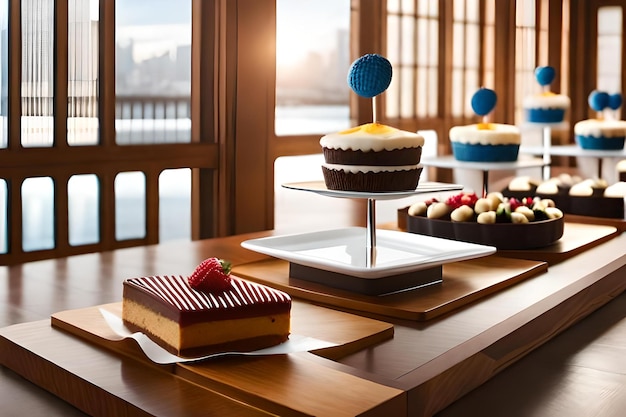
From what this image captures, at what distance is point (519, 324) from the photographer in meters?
1.02

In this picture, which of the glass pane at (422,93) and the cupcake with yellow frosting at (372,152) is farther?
the glass pane at (422,93)

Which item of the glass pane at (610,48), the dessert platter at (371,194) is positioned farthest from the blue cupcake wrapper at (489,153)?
the glass pane at (610,48)

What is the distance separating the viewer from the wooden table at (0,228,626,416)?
2.50ft

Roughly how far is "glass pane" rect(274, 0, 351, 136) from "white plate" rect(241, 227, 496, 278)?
4.65 ft

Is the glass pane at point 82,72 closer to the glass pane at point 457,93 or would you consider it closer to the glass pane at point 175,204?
the glass pane at point 175,204

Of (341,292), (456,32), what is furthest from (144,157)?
(456,32)

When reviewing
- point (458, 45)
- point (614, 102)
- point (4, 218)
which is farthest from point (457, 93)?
point (4, 218)

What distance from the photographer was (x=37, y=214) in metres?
2.07

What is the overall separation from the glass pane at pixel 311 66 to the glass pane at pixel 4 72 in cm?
98

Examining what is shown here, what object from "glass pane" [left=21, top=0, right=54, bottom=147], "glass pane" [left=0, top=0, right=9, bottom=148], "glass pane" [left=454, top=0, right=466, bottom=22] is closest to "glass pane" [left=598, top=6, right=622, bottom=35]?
"glass pane" [left=454, top=0, right=466, bottom=22]

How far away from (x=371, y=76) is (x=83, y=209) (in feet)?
4.01

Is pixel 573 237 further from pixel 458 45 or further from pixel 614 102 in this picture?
pixel 458 45

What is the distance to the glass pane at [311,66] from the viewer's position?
2.78 metres

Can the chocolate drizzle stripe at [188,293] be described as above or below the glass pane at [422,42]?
below
